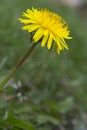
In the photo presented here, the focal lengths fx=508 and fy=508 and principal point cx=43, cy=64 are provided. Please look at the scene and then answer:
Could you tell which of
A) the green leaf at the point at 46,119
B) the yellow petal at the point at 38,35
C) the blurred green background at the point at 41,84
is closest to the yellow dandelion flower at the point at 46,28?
the yellow petal at the point at 38,35

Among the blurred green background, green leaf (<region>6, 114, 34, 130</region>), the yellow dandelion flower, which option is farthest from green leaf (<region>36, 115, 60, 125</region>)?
the yellow dandelion flower

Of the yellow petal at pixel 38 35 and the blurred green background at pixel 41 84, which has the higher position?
the blurred green background at pixel 41 84

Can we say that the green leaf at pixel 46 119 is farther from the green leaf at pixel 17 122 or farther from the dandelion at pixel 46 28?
the dandelion at pixel 46 28

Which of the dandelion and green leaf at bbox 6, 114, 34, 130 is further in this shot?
green leaf at bbox 6, 114, 34, 130


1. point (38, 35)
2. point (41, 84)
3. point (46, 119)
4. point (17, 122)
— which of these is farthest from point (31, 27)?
point (41, 84)

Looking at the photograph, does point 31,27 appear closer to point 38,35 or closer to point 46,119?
point 38,35

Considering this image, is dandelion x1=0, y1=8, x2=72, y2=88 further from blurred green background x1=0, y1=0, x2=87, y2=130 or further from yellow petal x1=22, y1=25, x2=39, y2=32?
blurred green background x1=0, y1=0, x2=87, y2=130
